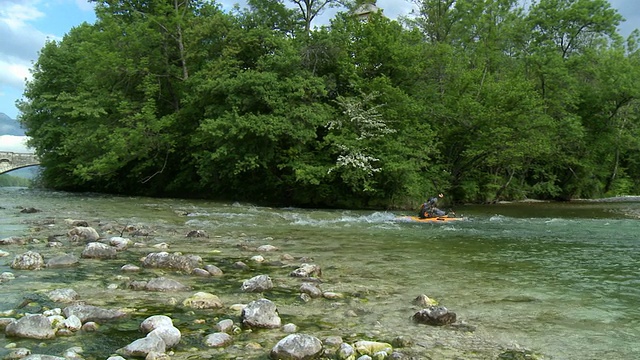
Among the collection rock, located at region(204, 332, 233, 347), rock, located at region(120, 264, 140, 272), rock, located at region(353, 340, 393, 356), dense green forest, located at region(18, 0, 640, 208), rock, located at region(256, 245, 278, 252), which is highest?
dense green forest, located at region(18, 0, 640, 208)

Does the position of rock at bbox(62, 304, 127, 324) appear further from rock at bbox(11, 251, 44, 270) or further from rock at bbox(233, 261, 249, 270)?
rock at bbox(233, 261, 249, 270)

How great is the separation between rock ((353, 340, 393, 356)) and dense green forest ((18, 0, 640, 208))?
19638 millimetres

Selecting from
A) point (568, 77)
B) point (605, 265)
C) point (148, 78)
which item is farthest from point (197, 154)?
point (568, 77)

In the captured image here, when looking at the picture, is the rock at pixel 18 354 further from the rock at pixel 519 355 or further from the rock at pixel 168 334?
the rock at pixel 519 355

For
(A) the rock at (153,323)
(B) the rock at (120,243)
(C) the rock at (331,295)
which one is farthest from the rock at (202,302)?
(B) the rock at (120,243)

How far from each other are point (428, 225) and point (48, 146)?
29789 millimetres

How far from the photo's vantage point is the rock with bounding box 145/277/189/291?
5.82 meters

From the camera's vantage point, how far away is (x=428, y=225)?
54.5ft

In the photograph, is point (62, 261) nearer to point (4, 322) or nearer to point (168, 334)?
point (4, 322)

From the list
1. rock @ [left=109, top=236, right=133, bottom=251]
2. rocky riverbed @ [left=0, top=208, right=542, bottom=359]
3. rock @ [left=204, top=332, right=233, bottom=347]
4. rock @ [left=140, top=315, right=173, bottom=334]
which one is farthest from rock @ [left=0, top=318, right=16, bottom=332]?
rock @ [left=109, top=236, right=133, bottom=251]

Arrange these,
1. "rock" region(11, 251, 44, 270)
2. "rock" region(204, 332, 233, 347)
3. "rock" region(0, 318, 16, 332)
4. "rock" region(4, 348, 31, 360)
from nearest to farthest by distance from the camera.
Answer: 1. "rock" region(4, 348, 31, 360)
2. "rock" region(204, 332, 233, 347)
3. "rock" region(0, 318, 16, 332)
4. "rock" region(11, 251, 44, 270)

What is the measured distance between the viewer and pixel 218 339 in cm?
416

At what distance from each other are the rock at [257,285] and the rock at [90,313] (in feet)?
5.50

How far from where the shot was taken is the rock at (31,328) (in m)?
4.06
